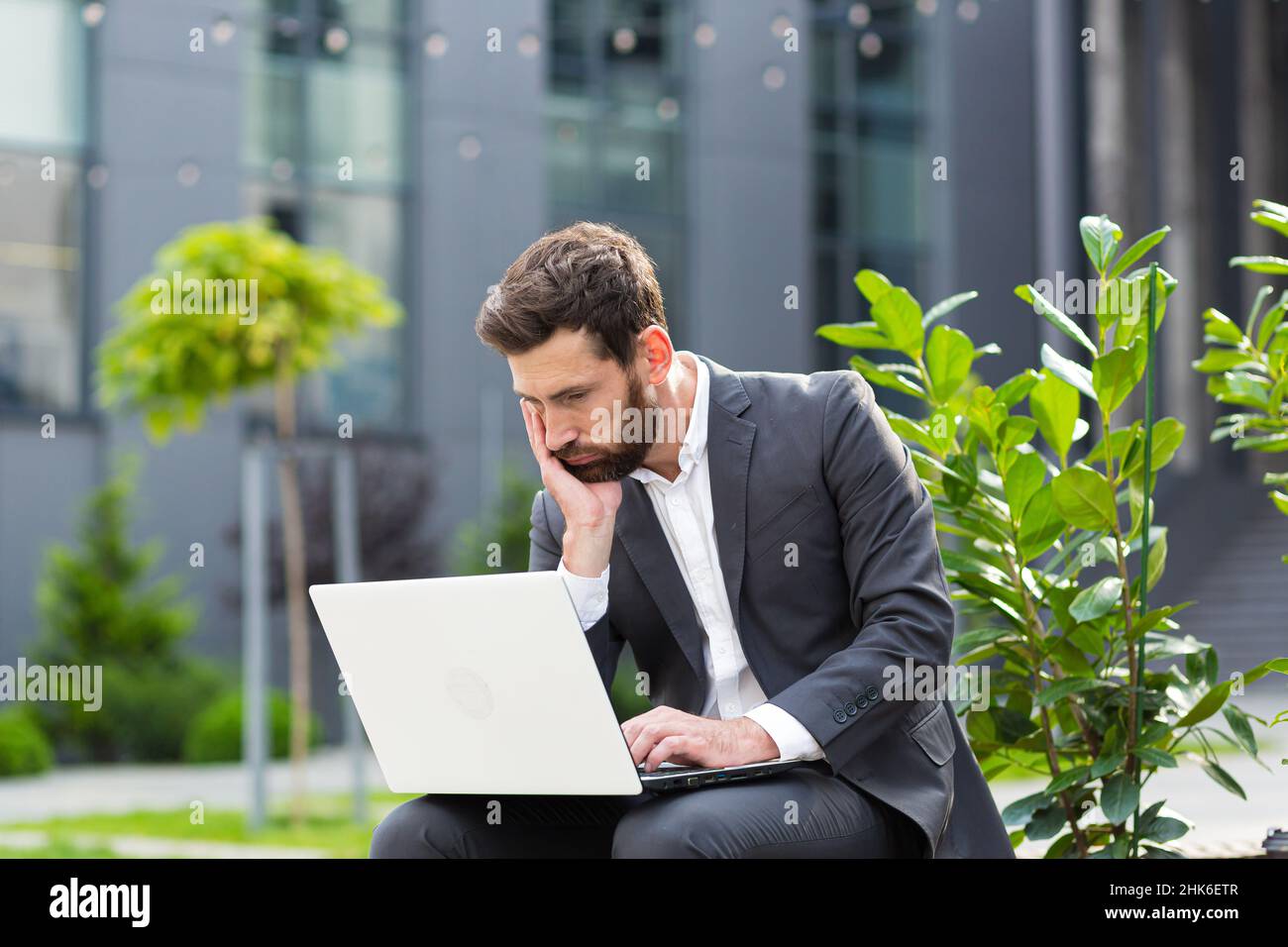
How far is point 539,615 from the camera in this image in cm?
198

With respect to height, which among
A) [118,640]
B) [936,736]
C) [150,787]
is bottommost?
[150,787]

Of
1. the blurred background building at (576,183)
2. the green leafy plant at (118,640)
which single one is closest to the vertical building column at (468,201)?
the blurred background building at (576,183)

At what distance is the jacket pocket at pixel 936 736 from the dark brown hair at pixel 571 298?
0.69 meters

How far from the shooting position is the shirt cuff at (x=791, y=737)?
217 centimetres

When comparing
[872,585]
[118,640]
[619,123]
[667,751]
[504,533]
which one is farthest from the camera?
[619,123]

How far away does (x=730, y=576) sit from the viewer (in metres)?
2.38

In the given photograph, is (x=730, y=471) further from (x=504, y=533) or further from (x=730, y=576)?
(x=504, y=533)

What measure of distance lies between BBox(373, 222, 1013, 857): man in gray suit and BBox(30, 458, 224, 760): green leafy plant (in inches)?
376

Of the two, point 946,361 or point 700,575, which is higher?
point 946,361

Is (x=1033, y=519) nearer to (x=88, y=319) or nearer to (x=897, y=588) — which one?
(x=897, y=588)

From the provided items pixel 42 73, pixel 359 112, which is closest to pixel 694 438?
pixel 42 73

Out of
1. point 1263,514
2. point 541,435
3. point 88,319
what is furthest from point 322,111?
point 541,435

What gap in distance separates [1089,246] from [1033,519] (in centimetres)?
46

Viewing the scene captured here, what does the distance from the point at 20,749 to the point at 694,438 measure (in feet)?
30.0
